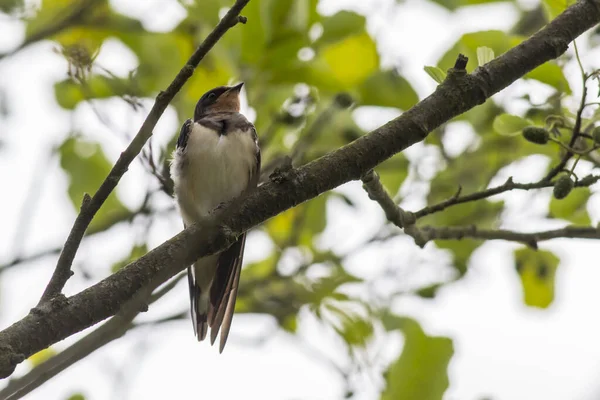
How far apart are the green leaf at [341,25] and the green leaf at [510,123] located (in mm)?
890

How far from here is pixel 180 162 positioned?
429 centimetres

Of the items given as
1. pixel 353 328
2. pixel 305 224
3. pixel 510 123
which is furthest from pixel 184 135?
pixel 510 123

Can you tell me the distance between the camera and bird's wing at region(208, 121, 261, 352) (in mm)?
3781

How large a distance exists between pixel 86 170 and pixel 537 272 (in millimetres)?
2131

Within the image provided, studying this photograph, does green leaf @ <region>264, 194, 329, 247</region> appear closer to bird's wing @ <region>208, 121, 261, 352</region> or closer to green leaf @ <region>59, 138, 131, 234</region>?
bird's wing @ <region>208, 121, 261, 352</region>

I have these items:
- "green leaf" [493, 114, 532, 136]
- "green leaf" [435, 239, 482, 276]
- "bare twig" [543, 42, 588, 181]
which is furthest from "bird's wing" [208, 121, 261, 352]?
"bare twig" [543, 42, 588, 181]

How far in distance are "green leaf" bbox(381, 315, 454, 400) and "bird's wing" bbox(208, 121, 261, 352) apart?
1.10 meters

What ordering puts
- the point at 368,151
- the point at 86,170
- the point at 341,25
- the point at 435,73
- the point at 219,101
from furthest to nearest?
the point at 219,101 < the point at 86,170 < the point at 341,25 < the point at 435,73 < the point at 368,151

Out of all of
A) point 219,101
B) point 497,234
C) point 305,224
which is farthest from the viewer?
point 219,101

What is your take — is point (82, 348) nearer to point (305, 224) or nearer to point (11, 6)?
point (11, 6)

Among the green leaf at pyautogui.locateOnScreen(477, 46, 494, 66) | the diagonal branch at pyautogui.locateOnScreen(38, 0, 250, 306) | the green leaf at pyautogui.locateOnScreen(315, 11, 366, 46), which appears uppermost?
the green leaf at pyautogui.locateOnScreen(315, 11, 366, 46)

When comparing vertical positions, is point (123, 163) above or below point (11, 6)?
below

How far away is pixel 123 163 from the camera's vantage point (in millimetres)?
2104

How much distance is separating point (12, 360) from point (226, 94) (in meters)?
2.77
